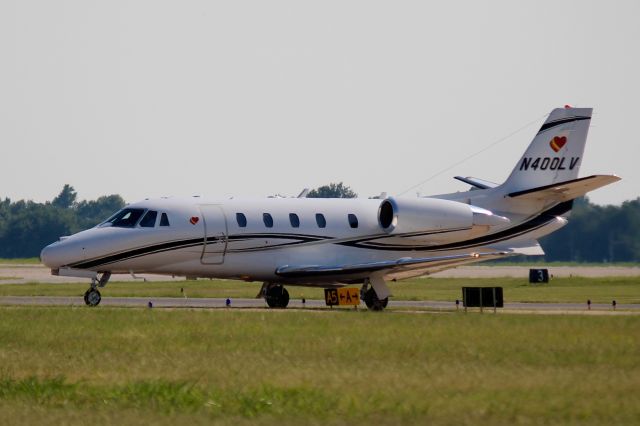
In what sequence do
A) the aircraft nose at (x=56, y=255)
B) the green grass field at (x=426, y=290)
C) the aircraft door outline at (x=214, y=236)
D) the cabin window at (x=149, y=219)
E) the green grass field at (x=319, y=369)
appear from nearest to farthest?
the green grass field at (x=319, y=369), the aircraft nose at (x=56, y=255), the cabin window at (x=149, y=219), the aircraft door outline at (x=214, y=236), the green grass field at (x=426, y=290)

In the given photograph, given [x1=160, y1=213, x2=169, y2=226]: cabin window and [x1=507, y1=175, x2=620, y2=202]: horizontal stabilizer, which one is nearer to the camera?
[x1=160, y1=213, x2=169, y2=226]: cabin window

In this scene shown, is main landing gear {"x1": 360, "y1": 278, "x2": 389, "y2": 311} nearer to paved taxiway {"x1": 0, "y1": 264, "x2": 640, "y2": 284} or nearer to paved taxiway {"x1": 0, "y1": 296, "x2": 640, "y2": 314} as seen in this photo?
paved taxiway {"x1": 0, "y1": 296, "x2": 640, "y2": 314}

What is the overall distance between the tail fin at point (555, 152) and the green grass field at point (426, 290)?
7.24 m

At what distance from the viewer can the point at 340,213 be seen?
1667 inches

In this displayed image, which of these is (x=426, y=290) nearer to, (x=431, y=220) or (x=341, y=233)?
(x=431, y=220)

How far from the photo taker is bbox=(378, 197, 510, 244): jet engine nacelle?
138ft

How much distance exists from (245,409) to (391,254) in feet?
83.3

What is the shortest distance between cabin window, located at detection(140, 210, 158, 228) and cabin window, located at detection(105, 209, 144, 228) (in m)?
0.21

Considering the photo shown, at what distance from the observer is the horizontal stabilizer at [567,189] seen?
1570 inches

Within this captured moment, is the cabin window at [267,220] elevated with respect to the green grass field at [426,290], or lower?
elevated

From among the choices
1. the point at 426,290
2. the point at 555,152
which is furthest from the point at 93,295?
the point at 426,290

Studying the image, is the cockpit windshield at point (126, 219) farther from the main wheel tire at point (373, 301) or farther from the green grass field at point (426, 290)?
the green grass field at point (426, 290)

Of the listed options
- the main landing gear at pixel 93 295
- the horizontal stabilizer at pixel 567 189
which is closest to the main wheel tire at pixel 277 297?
the main landing gear at pixel 93 295

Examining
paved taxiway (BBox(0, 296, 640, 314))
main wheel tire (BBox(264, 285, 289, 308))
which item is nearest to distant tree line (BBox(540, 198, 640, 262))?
paved taxiway (BBox(0, 296, 640, 314))
